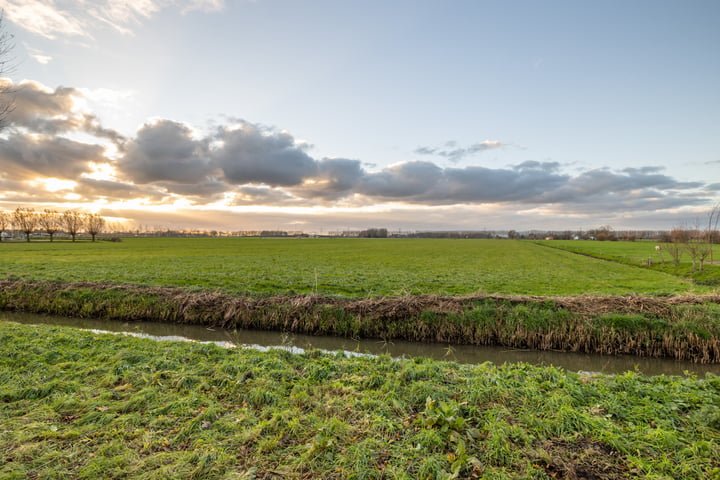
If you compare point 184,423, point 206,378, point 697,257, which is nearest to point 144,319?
point 206,378

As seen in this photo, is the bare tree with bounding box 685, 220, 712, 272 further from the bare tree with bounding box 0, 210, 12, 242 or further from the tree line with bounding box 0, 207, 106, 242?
the bare tree with bounding box 0, 210, 12, 242

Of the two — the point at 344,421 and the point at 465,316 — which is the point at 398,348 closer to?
the point at 465,316

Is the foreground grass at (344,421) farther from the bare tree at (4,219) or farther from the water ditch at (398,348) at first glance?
the bare tree at (4,219)

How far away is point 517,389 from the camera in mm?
6875

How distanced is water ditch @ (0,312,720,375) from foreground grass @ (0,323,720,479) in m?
3.76

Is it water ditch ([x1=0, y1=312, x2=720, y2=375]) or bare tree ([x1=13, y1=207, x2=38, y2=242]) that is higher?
bare tree ([x1=13, y1=207, x2=38, y2=242])

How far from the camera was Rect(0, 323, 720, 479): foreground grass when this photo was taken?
4.73m

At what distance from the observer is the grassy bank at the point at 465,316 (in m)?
12.9

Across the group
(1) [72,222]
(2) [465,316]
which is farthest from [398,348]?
(1) [72,222]

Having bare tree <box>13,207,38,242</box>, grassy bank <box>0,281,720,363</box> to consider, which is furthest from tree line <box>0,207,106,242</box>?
grassy bank <box>0,281,720,363</box>

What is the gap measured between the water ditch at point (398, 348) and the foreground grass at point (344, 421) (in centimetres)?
376

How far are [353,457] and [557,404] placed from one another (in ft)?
13.5

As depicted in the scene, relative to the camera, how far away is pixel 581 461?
4855mm

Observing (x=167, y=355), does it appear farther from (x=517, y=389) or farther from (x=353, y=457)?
(x=517, y=389)
